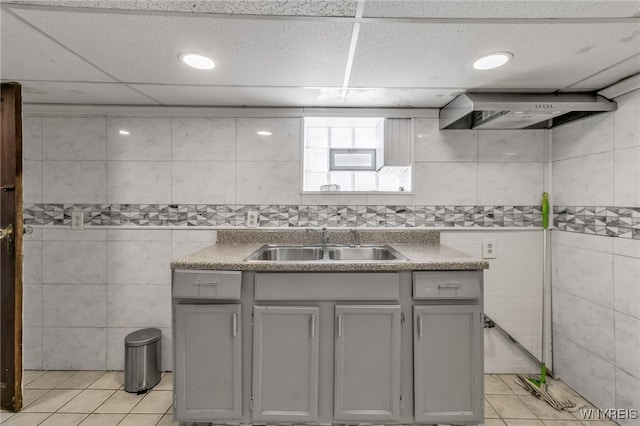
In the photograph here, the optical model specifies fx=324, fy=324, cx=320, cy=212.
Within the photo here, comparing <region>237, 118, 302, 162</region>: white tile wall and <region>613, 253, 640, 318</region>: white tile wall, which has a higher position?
<region>237, 118, 302, 162</region>: white tile wall

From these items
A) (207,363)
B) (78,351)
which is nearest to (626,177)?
(207,363)

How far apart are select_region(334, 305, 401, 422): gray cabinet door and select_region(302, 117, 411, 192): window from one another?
1121 mm

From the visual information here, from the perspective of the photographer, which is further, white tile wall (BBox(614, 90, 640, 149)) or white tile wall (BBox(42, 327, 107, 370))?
white tile wall (BBox(42, 327, 107, 370))

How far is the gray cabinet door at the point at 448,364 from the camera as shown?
62.7 inches

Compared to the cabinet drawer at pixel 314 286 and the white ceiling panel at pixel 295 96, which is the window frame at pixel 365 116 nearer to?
the white ceiling panel at pixel 295 96

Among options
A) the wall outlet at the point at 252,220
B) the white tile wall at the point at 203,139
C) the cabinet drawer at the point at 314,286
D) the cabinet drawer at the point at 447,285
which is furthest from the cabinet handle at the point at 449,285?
the white tile wall at the point at 203,139

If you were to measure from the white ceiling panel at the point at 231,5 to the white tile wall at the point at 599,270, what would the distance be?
1.67 metres

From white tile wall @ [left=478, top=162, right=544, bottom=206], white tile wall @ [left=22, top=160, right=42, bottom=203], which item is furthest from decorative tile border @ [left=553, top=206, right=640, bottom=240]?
white tile wall @ [left=22, top=160, right=42, bottom=203]

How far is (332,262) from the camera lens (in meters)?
1.61

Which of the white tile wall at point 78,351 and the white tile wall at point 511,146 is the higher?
the white tile wall at point 511,146

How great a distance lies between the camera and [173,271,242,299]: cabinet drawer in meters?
1.59

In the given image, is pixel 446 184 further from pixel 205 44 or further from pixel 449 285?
pixel 205 44

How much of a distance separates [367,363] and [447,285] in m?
0.55

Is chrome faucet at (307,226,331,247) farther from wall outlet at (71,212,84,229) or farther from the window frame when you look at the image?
wall outlet at (71,212,84,229)
